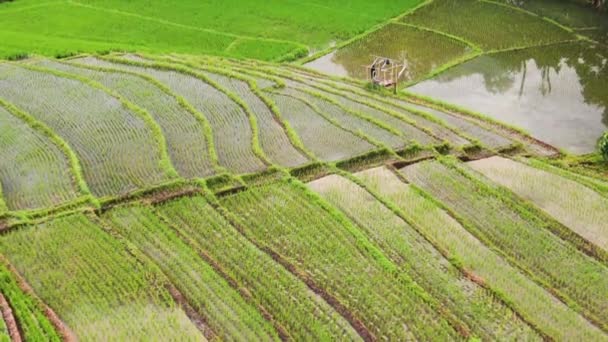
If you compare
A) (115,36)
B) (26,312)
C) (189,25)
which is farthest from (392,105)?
(26,312)

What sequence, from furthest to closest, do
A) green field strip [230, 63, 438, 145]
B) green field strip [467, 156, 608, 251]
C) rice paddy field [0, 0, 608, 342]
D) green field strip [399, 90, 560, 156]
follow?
1. green field strip [399, 90, 560, 156]
2. green field strip [230, 63, 438, 145]
3. green field strip [467, 156, 608, 251]
4. rice paddy field [0, 0, 608, 342]

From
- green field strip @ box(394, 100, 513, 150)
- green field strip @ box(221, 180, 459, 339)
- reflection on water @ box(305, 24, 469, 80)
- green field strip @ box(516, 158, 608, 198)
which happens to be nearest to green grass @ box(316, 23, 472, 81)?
reflection on water @ box(305, 24, 469, 80)

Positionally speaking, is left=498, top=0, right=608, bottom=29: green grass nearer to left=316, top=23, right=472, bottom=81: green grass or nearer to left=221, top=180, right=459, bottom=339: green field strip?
left=316, top=23, right=472, bottom=81: green grass

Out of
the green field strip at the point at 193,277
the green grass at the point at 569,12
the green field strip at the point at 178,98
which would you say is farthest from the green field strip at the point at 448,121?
the green grass at the point at 569,12

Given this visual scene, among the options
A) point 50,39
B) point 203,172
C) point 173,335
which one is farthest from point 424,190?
point 50,39

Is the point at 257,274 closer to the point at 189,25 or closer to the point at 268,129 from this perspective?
the point at 268,129

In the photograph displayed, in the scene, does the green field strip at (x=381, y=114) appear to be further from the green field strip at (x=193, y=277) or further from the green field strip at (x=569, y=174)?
the green field strip at (x=193, y=277)
